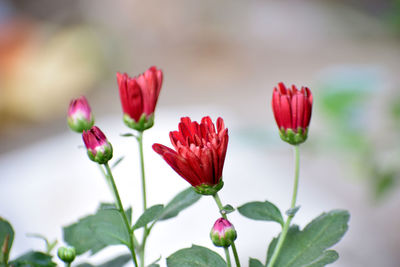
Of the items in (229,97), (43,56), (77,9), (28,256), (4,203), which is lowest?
(28,256)

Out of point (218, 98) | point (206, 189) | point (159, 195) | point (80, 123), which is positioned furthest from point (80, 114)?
point (218, 98)

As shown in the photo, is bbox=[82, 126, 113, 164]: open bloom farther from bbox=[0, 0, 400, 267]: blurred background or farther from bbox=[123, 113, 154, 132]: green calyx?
bbox=[0, 0, 400, 267]: blurred background

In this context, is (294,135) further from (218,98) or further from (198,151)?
(218,98)

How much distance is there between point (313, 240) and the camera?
30 centimetres

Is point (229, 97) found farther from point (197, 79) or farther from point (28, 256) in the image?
point (28, 256)

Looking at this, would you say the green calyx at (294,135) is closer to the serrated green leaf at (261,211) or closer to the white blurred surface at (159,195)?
the serrated green leaf at (261,211)

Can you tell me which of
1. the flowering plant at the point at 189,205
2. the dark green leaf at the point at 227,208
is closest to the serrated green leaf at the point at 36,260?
the flowering plant at the point at 189,205

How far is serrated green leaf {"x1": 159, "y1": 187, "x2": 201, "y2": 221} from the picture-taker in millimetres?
308

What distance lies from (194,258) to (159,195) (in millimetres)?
873

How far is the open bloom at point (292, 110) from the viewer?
32 cm

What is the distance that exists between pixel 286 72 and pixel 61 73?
1339 millimetres

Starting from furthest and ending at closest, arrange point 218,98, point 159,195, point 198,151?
point 218,98 < point 159,195 < point 198,151

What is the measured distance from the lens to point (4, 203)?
1341 millimetres

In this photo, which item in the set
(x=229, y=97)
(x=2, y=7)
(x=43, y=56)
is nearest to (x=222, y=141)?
(x=229, y=97)
